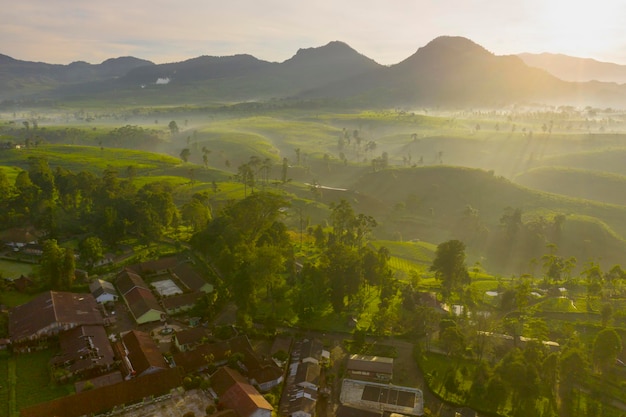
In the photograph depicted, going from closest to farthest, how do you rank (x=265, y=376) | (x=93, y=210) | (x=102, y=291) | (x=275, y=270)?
(x=265, y=376)
(x=275, y=270)
(x=102, y=291)
(x=93, y=210)

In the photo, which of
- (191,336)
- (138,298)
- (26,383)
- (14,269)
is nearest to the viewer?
(26,383)

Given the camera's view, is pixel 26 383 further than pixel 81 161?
No

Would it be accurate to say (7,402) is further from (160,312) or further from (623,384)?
(623,384)

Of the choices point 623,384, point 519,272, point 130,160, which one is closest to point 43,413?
point 623,384

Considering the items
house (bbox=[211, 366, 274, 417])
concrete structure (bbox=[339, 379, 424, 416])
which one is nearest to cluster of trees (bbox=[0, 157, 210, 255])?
house (bbox=[211, 366, 274, 417])

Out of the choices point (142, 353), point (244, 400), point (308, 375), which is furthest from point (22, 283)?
point (308, 375)

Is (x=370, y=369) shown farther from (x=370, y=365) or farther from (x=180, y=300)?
(x=180, y=300)
